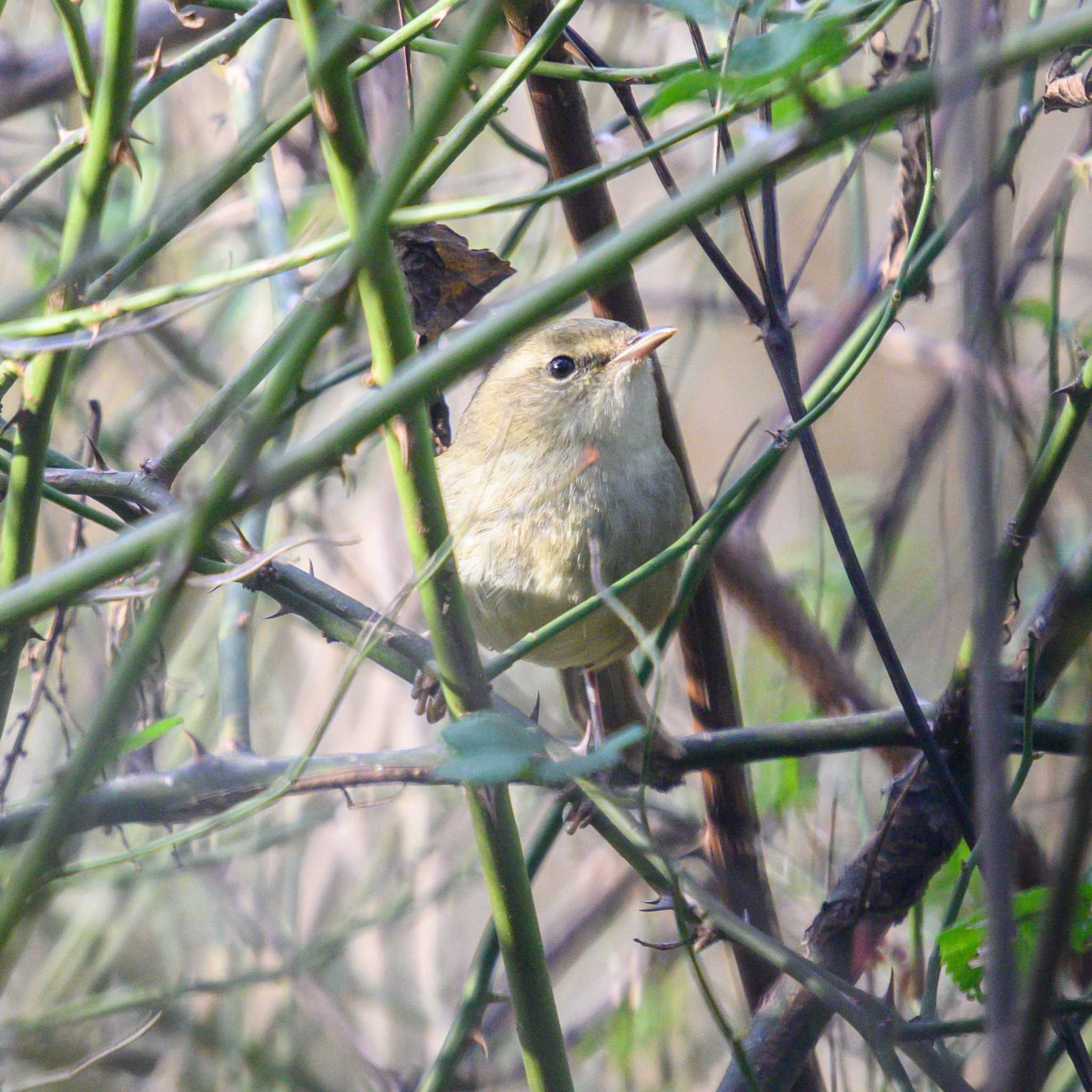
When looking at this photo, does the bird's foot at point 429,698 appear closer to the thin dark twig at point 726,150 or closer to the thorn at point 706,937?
A: the thorn at point 706,937

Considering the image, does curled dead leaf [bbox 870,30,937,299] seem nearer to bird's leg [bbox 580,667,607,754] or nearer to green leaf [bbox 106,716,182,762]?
bird's leg [bbox 580,667,607,754]

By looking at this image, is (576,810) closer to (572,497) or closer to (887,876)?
(887,876)

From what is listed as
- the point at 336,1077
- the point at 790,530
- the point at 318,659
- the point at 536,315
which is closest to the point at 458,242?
the point at 536,315

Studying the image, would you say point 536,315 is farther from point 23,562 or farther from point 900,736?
point 900,736

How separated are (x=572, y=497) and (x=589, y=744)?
0.54 meters

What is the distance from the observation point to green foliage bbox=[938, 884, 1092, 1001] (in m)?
1.39

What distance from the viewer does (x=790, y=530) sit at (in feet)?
18.6

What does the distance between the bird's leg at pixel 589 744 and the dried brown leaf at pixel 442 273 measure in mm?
733

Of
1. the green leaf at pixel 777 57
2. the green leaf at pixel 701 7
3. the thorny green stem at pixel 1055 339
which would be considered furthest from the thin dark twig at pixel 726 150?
the green leaf at pixel 777 57

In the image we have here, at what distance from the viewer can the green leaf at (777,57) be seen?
2.68 ft

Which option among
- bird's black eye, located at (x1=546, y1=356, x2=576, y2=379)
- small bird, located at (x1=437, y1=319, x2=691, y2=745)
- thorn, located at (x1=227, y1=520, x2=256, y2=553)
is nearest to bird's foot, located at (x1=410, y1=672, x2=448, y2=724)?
small bird, located at (x1=437, y1=319, x2=691, y2=745)

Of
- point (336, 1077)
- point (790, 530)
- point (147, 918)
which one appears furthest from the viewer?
point (790, 530)

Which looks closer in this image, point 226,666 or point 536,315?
point 536,315

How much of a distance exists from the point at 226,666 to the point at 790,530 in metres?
4.01
